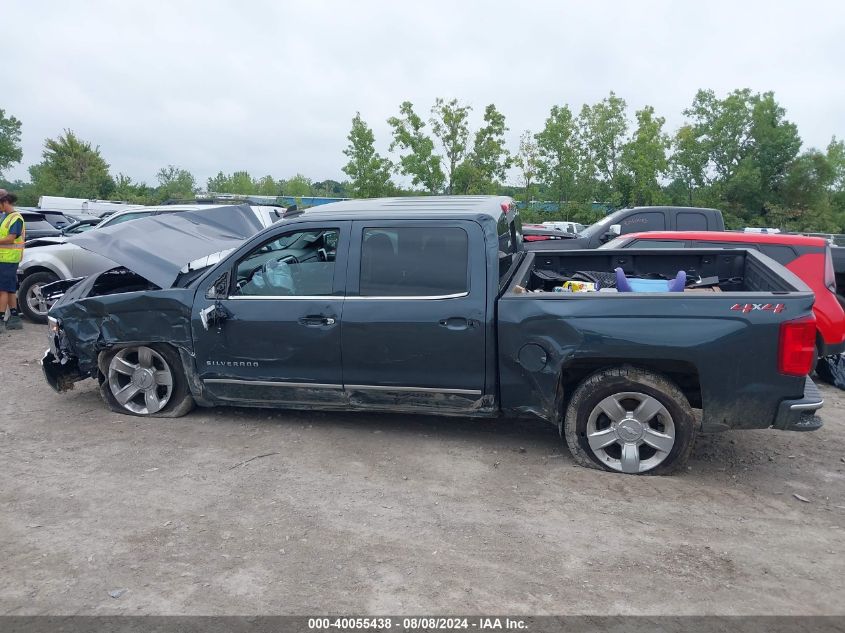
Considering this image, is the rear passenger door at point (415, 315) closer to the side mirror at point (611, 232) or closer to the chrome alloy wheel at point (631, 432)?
the chrome alloy wheel at point (631, 432)

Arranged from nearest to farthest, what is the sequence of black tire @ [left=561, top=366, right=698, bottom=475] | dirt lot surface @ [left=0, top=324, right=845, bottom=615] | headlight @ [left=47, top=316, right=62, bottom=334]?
dirt lot surface @ [left=0, top=324, right=845, bottom=615], black tire @ [left=561, top=366, right=698, bottom=475], headlight @ [left=47, top=316, right=62, bottom=334]

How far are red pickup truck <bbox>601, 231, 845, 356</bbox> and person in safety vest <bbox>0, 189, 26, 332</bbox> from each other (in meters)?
8.43

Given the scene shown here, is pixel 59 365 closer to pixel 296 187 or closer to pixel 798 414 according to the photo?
pixel 798 414

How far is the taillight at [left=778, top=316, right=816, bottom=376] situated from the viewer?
4262 millimetres

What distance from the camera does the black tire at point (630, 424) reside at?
459 cm

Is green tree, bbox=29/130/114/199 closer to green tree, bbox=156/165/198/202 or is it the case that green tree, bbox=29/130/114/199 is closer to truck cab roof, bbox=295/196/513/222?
green tree, bbox=156/165/198/202

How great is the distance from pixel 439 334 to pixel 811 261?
14.7 ft

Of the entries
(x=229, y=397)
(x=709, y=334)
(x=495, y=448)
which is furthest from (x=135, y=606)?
(x=709, y=334)

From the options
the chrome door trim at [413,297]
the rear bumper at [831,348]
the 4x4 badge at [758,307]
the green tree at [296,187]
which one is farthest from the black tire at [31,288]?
the green tree at [296,187]

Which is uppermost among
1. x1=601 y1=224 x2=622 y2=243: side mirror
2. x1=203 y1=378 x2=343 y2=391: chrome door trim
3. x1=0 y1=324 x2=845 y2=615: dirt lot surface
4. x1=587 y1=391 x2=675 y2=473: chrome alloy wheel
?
x1=601 y1=224 x2=622 y2=243: side mirror

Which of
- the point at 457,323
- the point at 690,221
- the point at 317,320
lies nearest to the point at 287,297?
the point at 317,320

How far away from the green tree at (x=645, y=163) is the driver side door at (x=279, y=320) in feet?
86.4

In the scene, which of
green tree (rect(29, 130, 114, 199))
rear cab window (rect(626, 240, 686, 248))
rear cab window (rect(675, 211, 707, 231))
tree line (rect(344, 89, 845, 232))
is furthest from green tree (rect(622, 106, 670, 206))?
green tree (rect(29, 130, 114, 199))

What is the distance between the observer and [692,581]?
3438 millimetres
